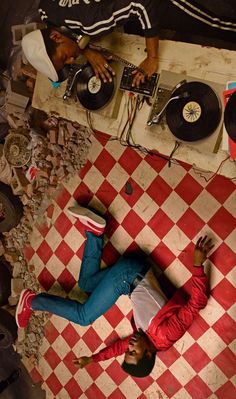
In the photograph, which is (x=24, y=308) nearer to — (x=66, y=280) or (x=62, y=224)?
(x=66, y=280)

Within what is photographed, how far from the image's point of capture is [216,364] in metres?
2.73

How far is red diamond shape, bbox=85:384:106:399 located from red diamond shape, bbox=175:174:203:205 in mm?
1674

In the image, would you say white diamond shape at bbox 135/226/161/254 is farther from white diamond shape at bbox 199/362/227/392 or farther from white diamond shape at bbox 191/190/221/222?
white diamond shape at bbox 199/362/227/392

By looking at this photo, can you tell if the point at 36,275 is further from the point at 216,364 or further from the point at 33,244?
the point at 216,364

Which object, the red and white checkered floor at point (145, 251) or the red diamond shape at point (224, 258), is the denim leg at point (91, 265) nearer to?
the red and white checkered floor at point (145, 251)

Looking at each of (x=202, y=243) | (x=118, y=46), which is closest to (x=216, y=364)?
(x=202, y=243)

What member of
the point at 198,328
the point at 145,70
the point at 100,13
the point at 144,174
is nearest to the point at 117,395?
the point at 198,328

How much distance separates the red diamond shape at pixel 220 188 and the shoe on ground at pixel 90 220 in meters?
0.82

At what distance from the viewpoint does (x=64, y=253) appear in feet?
11.3

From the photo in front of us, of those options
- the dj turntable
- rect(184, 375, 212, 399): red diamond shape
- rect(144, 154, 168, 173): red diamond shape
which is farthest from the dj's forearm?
rect(184, 375, 212, 399): red diamond shape

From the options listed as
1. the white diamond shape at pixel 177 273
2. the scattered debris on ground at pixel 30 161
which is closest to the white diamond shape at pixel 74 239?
the scattered debris on ground at pixel 30 161

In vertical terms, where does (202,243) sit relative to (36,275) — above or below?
above

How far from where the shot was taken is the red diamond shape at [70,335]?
3.40 meters

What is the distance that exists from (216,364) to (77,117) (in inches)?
74.7
